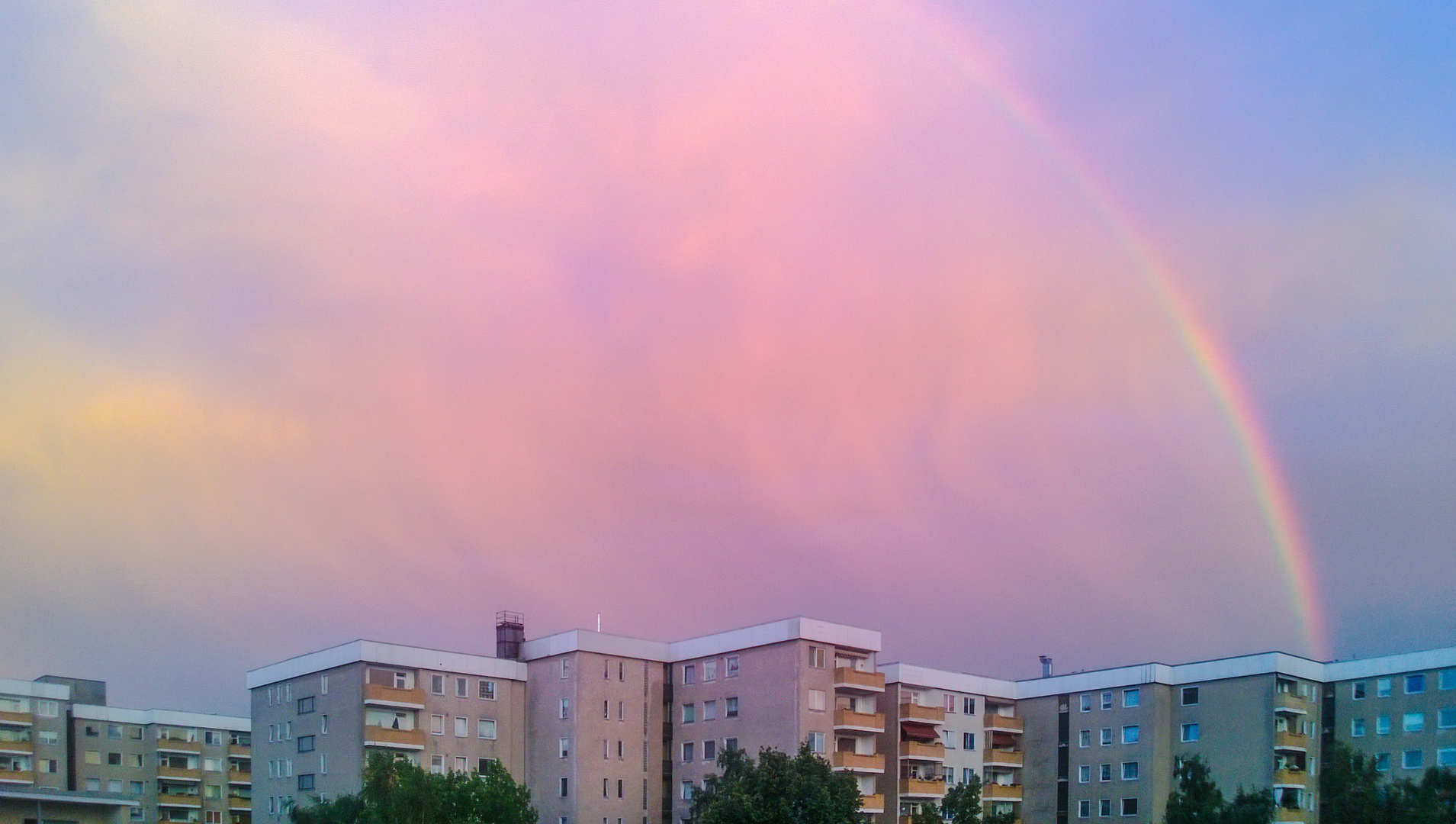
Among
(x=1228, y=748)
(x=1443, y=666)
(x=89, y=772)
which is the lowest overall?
(x=89, y=772)

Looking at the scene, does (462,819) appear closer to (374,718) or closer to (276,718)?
(374,718)

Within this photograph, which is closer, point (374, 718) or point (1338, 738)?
point (374, 718)

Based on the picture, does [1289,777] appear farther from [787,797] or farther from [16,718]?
[16,718]

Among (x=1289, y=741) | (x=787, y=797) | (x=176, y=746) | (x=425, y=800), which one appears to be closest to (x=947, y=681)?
(x=1289, y=741)

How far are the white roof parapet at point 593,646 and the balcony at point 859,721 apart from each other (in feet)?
37.5

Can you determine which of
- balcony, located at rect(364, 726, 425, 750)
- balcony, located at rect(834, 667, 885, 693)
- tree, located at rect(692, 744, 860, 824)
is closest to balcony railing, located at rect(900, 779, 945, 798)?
balcony, located at rect(834, 667, 885, 693)

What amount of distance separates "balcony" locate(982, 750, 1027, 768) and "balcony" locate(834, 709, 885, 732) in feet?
42.7

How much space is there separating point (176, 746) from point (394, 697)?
46.7m

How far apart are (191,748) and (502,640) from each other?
43.9 m

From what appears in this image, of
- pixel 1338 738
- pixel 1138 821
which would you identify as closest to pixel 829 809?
pixel 1138 821

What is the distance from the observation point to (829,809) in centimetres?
5853

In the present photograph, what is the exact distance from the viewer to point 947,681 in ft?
284

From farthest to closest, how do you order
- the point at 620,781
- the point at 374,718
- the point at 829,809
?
the point at 620,781 < the point at 374,718 < the point at 829,809

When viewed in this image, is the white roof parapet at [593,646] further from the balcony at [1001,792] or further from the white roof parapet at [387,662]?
the balcony at [1001,792]
